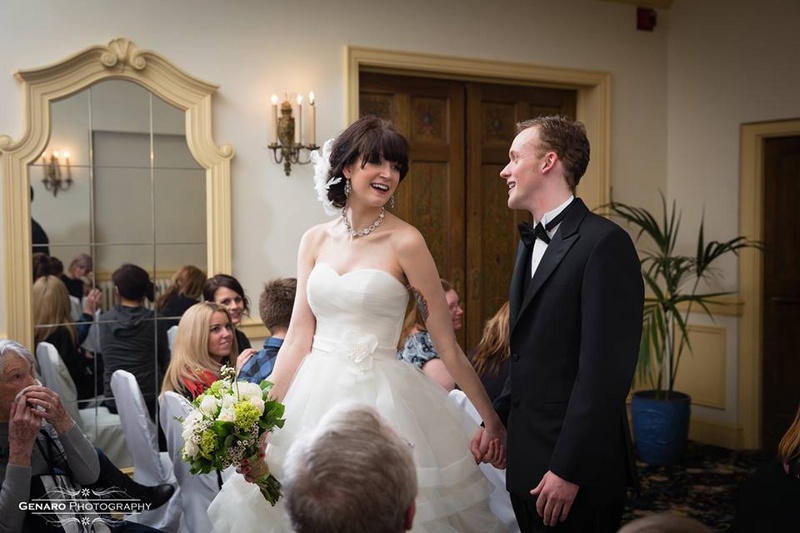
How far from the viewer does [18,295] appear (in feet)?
13.4

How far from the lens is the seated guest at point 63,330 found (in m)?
4.15

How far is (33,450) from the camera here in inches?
95.5

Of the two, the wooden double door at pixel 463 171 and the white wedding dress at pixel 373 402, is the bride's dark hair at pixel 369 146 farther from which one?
the wooden double door at pixel 463 171

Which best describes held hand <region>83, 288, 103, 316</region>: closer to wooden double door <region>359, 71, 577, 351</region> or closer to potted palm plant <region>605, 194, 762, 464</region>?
wooden double door <region>359, 71, 577, 351</region>

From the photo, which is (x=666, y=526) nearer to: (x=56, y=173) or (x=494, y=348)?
(x=494, y=348)

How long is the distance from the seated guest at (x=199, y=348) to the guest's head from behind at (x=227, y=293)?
2.17 ft

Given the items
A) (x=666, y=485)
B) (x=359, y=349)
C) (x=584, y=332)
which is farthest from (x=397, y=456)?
(x=666, y=485)

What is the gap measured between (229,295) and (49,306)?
89 cm

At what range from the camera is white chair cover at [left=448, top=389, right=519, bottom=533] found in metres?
2.93

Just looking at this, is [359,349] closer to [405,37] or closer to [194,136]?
[194,136]

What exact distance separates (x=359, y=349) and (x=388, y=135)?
60cm

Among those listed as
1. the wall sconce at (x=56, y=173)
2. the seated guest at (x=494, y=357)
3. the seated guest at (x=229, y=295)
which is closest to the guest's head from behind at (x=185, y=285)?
the seated guest at (x=229, y=295)

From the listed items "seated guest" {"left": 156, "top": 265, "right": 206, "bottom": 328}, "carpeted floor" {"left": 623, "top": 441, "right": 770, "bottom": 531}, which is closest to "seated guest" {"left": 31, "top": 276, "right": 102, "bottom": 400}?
"seated guest" {"left": 156, "top": 265, "right": 206, "bottom": 328}

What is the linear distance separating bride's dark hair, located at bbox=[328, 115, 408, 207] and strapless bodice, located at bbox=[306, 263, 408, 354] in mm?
306
